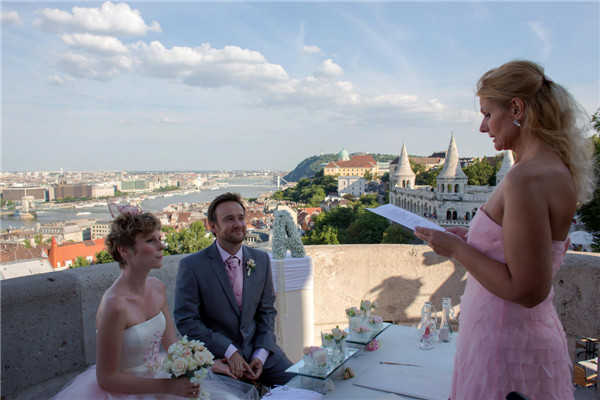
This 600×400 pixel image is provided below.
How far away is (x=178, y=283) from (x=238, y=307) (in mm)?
325

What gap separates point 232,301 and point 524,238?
1.49 meters

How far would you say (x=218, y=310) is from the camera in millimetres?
2066

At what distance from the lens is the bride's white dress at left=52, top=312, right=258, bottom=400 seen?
148cm

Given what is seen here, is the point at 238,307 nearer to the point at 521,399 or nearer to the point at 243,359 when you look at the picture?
the point at 243,359

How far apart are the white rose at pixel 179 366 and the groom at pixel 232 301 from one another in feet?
1.98

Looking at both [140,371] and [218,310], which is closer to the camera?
[140,371]

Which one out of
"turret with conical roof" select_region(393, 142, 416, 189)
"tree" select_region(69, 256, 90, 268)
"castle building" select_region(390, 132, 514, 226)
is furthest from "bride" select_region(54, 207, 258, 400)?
"turret with conical roof" select_region(393, 142, 416, 189)

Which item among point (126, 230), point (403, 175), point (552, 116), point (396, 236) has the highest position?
point (552, 116)

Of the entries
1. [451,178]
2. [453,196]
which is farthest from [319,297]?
[453,196]

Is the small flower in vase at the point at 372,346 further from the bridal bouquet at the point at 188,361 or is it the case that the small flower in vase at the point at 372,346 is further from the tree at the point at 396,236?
the tree at the point at 396,236

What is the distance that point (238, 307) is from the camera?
82.6 inches

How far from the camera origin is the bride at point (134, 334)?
146 cm

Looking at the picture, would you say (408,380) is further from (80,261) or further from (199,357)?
(80,261)

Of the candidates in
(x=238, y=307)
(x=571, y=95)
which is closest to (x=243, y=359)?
(x=238, y=307)
